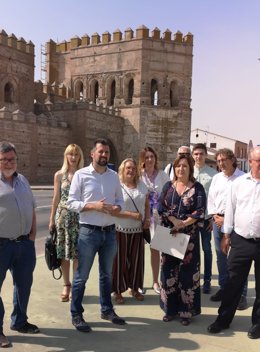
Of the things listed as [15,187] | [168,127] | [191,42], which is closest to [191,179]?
[15,187]

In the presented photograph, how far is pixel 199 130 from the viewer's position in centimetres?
6738

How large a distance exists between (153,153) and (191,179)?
113 centimetres

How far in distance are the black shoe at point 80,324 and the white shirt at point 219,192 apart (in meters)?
2.21

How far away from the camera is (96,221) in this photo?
4.20 meters

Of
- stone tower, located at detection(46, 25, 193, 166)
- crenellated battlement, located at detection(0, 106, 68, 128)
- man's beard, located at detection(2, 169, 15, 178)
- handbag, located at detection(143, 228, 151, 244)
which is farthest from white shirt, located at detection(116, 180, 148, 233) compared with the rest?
stone tower, located at detection(46, 25, 193, 166)

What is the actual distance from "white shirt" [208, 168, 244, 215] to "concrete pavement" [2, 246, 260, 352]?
120cm

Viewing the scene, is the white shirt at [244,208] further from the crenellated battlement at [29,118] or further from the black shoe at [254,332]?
the crenellated battlement at [29,118]

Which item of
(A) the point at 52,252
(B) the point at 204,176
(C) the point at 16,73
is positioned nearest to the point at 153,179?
(B) the point at 204,176

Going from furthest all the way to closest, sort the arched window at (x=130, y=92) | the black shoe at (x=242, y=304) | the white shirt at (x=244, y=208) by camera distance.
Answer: the arched window at (x=130, y=92) → the black shoe at (x=242, y=304) → the white shirt at (x=244, y=208)

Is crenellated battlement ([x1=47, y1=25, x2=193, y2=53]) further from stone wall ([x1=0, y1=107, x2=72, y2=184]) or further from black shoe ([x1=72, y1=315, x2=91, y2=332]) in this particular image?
black shoe ([x1=72, y1=315, x2=91, y2=332])

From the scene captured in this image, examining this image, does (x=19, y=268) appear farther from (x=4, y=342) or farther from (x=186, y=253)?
(x=186, y=253)

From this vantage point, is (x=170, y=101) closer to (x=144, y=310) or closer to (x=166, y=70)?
(x=166, y=70)

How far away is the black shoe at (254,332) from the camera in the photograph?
4.05m

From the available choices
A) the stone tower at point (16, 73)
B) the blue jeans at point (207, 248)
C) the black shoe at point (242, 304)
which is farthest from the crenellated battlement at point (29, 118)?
the black shoe at point (242, 304)
